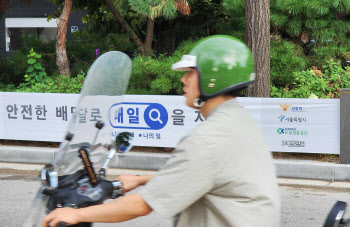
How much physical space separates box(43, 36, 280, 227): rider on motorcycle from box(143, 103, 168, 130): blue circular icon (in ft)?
23.1

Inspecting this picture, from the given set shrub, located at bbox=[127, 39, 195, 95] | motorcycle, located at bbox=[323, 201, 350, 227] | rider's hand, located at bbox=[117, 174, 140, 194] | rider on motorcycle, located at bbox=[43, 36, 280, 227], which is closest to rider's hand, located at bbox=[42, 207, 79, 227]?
rider on motorcycle, located at bbox=[43, 36, 280, 227]

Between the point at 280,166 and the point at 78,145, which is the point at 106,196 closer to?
the point at 78,145

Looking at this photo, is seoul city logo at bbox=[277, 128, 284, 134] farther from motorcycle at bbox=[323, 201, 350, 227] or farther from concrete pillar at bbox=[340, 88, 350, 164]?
motorcycle at bbox=[323, 201, 350, 227]

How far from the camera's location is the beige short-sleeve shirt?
73.2 inches

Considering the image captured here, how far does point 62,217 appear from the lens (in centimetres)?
204

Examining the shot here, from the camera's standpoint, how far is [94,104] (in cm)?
254

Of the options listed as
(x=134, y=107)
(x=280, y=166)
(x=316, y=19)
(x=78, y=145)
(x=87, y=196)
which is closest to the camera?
(x=87, y=196)

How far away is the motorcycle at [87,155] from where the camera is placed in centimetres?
225

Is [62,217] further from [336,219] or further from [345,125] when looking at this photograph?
[345,125]

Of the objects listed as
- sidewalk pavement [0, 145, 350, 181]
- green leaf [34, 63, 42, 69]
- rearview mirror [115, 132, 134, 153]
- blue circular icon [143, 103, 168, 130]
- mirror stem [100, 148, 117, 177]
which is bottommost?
sidewalk pavement [0, 145, 350, 181]

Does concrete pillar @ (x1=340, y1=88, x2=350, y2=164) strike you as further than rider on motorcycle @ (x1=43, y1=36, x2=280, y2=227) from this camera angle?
Yes

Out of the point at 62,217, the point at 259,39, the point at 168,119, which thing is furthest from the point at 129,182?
the point at 259,39

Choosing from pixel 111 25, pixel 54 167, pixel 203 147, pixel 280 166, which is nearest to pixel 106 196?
pixel 54 167

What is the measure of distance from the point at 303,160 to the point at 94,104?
6833 mm
